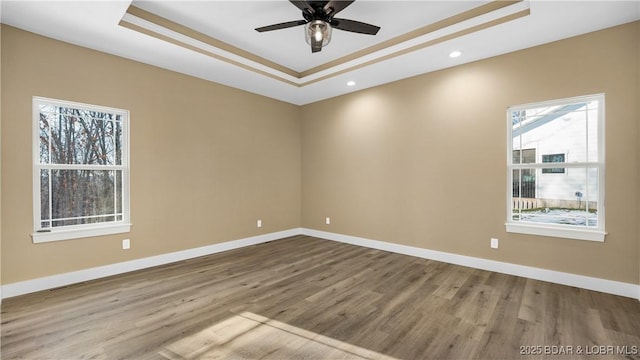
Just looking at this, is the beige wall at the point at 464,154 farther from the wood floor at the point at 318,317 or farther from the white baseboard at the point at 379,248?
the wood floor at the point at 318,317

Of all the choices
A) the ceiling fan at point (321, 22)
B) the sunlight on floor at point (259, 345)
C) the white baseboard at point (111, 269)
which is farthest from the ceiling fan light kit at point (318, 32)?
the white baseboard at point (111, 269)

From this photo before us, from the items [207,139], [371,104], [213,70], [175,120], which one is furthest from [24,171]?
[371,104]

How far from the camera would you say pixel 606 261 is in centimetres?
298

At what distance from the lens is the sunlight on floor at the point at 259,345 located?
1.96 metres

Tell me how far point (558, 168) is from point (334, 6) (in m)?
3.16

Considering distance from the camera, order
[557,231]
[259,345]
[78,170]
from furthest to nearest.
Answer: [78,170], [557,231], [259,345]

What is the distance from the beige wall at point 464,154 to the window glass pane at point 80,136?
3.39 meters

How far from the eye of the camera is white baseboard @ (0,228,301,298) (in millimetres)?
2914

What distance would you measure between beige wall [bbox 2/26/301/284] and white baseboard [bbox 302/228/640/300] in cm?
218

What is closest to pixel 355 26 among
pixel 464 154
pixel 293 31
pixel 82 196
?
pixel 293 31

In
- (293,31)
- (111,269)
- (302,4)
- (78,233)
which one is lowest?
(111,269)

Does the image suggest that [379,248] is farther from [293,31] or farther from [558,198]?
[293,31]

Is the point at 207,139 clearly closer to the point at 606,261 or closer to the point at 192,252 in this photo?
the point at 192,252

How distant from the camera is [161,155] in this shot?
3.98 metres
